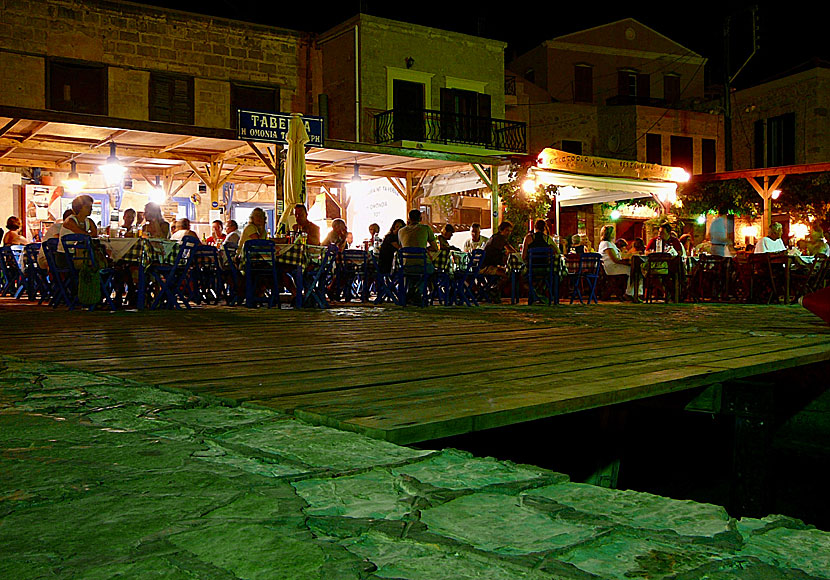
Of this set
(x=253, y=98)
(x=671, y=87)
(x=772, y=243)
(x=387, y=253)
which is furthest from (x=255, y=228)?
(x=671, y=87)

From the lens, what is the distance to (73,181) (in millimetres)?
15008

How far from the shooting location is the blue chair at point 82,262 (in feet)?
24.9

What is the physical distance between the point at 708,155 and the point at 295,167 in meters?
20.4

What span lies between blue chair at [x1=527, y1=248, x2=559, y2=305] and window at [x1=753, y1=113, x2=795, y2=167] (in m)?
17.5

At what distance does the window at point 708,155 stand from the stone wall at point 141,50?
15303 millimetres

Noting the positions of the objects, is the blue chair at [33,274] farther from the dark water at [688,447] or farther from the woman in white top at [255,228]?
the dark water at [688,447]

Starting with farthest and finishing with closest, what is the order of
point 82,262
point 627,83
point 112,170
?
point 627,83
point 112,170
point 82,262

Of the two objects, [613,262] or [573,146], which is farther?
[573,146]

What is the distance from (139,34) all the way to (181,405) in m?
16.1

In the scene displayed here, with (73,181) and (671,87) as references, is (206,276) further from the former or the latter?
(671,87)

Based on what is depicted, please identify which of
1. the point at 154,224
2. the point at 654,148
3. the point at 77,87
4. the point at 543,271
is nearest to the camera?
the point at 154,224

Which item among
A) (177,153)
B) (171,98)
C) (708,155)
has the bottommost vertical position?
(177,153)

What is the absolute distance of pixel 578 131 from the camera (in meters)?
25.7

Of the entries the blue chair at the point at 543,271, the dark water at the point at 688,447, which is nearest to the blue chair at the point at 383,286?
the blue chair at the point at 543,271
